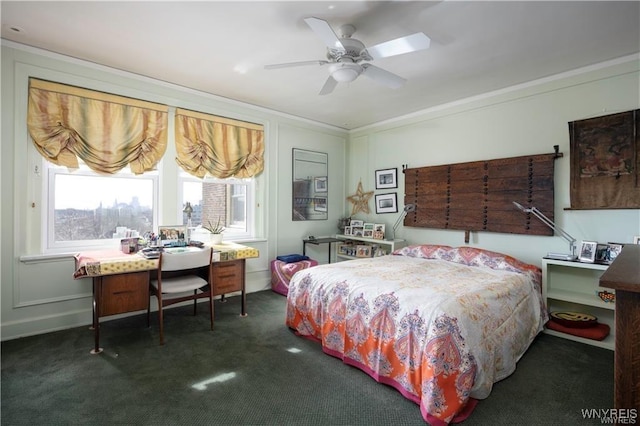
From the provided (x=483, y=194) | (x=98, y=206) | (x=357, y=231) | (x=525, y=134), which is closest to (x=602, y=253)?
(x=483, y=194)

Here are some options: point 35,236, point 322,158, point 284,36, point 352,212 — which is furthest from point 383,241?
point 35,236

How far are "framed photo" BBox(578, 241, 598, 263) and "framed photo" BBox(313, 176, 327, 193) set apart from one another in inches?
134

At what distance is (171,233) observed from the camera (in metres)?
3.47

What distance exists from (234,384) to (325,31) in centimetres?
248

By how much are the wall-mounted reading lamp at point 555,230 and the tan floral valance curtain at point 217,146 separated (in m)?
3.30

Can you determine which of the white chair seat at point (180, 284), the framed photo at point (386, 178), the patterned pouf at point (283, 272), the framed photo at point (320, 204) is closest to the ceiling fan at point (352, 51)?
the white chair seat at point (180, 284)

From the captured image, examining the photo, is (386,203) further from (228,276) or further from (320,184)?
(228,276)

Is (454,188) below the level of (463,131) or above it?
below

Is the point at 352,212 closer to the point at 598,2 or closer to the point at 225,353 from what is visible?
the point at 225,353

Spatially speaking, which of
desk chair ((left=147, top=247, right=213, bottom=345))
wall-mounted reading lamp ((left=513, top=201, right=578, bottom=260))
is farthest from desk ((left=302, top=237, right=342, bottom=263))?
wall-mounted reading lamp ((left=513, top=201, right=578, bottom=260))

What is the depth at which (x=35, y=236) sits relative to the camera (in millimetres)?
2930

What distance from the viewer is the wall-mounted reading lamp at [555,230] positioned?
3.06 m

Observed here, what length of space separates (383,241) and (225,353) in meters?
2.70

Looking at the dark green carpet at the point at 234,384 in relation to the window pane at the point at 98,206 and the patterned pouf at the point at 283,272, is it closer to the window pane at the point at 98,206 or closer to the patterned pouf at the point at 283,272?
the window pane at the point at 98,206
